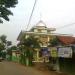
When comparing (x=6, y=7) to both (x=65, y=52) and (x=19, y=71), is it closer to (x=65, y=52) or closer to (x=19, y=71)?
(x=65, y=52)

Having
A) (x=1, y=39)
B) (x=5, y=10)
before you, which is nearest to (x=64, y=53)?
(x=5, y=10)

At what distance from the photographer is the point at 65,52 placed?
26875mm

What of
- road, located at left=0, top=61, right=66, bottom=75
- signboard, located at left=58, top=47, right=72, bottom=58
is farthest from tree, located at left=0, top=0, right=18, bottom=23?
road, located at left=0, top=61, right=66, bottom=75

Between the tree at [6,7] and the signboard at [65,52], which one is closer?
the tree at [6,7]

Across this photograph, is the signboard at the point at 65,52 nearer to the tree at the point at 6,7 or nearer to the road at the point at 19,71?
the road at the point at 19,71

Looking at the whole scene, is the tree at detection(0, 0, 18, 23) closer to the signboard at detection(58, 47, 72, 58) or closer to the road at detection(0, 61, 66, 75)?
the signboard at detection(58, 47, 72, 58)

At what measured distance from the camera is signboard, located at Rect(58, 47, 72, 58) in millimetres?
25798

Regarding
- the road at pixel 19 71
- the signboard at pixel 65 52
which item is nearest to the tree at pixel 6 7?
Answer: the signboard at pixel 65 52

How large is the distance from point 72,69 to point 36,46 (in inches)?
1294

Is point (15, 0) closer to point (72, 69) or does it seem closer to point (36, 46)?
point (72, 69)

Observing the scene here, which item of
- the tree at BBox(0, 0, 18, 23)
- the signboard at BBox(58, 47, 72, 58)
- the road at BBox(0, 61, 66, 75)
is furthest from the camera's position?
the road at BBox(0, 61, 66, 75)

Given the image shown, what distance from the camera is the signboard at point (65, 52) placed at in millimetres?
25798

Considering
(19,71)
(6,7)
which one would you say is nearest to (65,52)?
(19,71)

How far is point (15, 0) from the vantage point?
15.9 meters
